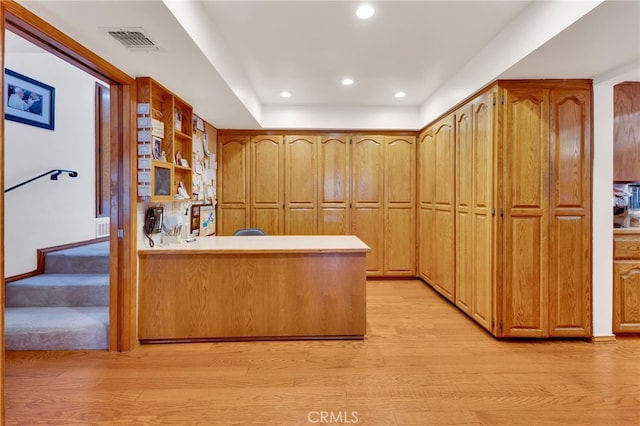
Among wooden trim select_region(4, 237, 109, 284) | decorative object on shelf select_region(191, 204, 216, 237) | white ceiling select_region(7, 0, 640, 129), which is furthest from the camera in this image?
decorative object on shelf select_region(191, 204, 216, 237)

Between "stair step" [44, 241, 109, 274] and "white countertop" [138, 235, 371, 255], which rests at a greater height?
"white countertop" [138, 235, 371, 255]

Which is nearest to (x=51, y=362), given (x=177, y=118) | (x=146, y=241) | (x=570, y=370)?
(x=146, y=241)

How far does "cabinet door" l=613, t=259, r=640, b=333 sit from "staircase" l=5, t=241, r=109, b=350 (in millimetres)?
4232

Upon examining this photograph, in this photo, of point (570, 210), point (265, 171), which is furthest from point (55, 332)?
point (570, 210)

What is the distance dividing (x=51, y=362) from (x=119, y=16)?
95.0 inches

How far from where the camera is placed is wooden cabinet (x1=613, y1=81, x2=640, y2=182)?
2895mm

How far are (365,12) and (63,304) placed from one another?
3549 millimetres

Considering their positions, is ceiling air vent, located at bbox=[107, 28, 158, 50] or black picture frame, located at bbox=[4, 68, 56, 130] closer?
ceiling air vent, located at bbox=[107, 28, 158, 50]

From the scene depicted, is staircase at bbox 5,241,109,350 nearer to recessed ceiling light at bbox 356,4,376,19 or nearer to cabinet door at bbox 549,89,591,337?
recessed ceiling light at bbox 356,4,376,19

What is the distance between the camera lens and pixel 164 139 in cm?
292

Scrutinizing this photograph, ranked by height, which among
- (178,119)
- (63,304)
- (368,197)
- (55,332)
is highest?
(178,119)

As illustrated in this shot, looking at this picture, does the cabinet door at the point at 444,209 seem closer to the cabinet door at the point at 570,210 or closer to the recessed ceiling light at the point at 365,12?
the cabinet door at the point at 570,210

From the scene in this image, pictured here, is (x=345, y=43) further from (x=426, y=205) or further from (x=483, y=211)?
(x=426, y=205)

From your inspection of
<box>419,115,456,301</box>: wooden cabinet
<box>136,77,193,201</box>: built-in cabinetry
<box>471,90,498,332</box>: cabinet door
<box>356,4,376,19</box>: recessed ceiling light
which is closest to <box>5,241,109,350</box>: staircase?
<box>136,77,193,201</box>: built-in cabinetry
